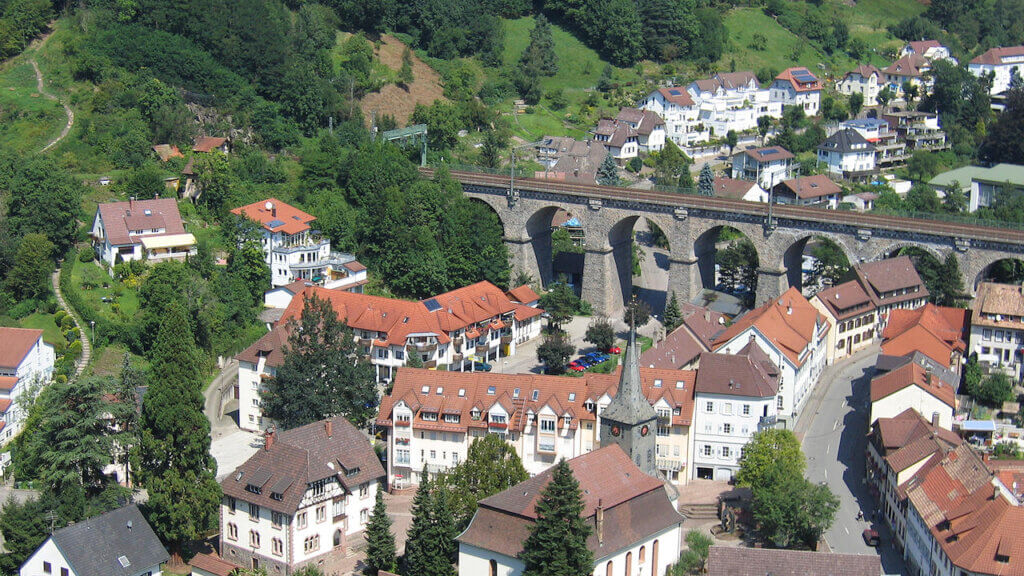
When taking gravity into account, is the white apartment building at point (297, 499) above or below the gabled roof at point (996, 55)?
below

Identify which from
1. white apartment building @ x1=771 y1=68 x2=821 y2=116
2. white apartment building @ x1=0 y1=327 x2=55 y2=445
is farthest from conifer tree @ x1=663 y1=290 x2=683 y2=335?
white apartment building @ x1=771 y1=68 x2=821 y2=116

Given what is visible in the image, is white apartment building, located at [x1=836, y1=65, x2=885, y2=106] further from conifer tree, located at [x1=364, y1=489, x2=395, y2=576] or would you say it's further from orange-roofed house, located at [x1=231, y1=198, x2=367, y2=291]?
conifer tree, located at [x1=364, y1=489, x2=395, y2=576]

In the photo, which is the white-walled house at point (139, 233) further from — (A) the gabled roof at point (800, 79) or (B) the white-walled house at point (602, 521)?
(A) the gabled roof at point (800, 79)

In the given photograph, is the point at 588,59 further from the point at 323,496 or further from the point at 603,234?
the point at 323,496

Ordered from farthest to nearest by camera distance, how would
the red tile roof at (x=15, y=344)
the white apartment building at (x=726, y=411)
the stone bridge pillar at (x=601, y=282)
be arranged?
1. the stone bridge pillar at (x=601, y=282)
2. the red tile roof at (x=15, y=344)
3. the white apartment building at (x=726, y=411)

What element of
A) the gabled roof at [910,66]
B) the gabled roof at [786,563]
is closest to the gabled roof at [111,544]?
the gabled roof at [786,563]

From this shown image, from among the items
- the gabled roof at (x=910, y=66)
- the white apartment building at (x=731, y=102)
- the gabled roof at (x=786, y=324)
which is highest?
the gabled roof at (x=910, y=66)
